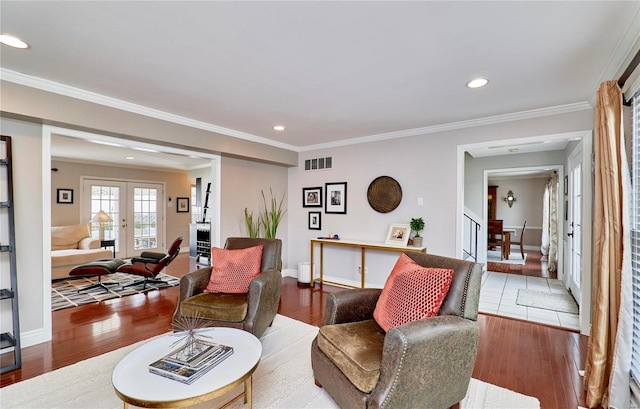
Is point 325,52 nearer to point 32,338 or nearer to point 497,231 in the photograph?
point 32,338

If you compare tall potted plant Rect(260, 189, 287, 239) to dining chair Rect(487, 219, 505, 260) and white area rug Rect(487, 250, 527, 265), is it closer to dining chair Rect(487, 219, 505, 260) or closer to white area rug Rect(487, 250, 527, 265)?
dining chair Rect(487, 219, 505, 260)

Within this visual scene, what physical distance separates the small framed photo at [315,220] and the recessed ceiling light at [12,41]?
153 inches

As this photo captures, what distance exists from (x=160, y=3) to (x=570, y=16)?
2.25m

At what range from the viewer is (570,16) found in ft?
5.40

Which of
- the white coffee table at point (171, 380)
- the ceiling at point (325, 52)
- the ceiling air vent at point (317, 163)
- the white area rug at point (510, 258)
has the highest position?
the ceiling at point (325, 52)

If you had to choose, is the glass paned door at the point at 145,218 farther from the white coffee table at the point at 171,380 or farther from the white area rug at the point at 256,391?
the white coffee table at the point at 171,380

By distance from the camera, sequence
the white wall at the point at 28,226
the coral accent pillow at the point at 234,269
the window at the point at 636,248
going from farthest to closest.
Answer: the coral accent pillow at the point at 234,269, the white wall at the point at 28,226, the window at the point at 636,248

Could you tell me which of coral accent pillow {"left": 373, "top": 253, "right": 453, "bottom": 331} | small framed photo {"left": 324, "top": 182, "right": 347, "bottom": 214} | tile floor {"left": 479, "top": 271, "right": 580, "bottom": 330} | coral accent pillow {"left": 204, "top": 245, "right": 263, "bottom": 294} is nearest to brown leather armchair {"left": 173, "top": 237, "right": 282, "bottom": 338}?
coral accent pillow {"left": 204, "top": 245, "right": 263, "bottom": 294}

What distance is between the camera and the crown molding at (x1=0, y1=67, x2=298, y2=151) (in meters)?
2.41

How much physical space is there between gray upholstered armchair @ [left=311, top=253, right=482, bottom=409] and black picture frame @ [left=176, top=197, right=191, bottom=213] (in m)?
7.51

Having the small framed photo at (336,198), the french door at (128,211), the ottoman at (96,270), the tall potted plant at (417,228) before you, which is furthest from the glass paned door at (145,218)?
the tall potted plant at (417,228)

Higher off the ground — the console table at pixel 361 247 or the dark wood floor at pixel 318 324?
the console table at pixel 361 247

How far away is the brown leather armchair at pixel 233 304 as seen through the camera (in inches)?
97.3

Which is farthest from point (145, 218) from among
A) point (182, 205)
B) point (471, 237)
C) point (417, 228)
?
point (471, 237)
